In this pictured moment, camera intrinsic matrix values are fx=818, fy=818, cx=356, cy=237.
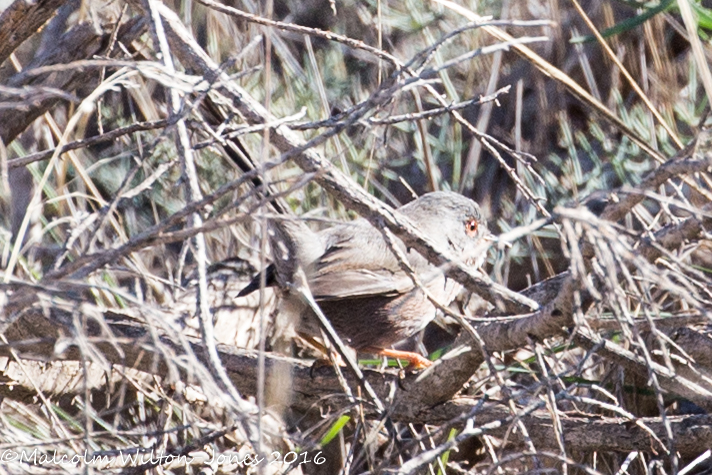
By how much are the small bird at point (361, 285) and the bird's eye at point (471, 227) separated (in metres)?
0.21

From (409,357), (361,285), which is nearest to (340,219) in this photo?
(361,285)

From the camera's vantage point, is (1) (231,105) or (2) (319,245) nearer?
(1) (231,105)

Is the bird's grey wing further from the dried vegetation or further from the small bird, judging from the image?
the dried vegetation

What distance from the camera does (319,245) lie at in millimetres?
3951

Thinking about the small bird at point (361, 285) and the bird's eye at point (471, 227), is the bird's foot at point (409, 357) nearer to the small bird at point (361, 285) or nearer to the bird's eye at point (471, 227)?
the small bird at point (361, 285)

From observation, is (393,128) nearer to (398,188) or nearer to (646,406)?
(398,188)

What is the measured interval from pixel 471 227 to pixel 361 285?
2.62ft

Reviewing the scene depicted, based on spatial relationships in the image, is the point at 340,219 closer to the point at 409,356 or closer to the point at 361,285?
the point at 361,285

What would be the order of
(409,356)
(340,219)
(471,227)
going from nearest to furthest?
(409,356), (471,227), (340,219)

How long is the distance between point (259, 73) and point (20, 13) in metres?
1.91

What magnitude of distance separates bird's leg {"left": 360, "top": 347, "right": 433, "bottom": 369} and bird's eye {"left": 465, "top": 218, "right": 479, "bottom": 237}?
782 millimetres

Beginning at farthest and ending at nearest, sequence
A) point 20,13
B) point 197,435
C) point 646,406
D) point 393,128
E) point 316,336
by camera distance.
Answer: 1. point 393,128
2. point 316,336
3. point 646,406
4. point 20,13
5. point 197,435

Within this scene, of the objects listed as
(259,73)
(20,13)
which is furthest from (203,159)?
(20,13)

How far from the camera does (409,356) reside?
3.86 metres
